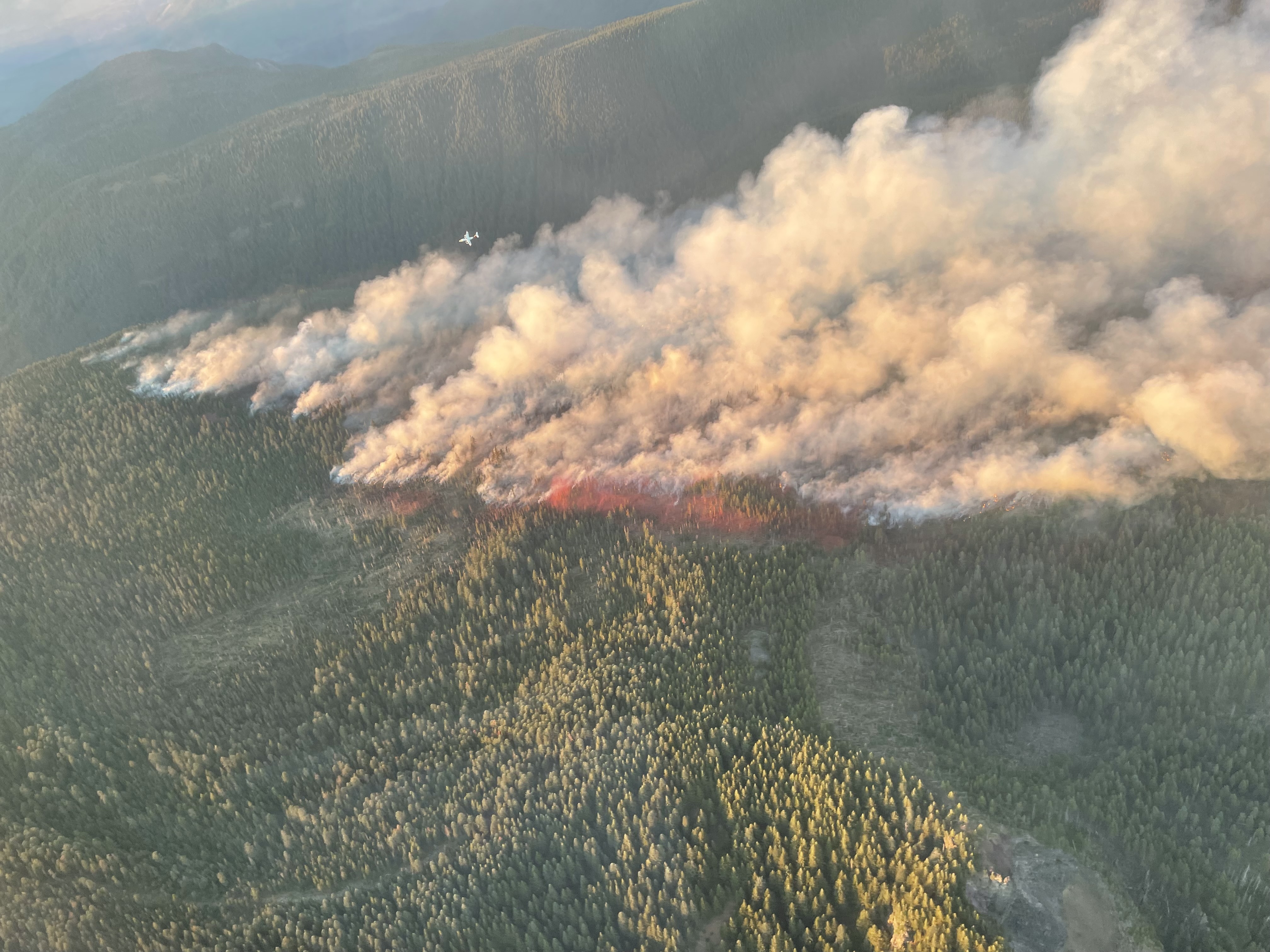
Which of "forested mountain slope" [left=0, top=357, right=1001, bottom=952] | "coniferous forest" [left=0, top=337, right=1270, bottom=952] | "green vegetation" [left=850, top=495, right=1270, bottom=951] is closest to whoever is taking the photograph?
"green vegetation" [left=850, top=495, right=1270, bottom=951]

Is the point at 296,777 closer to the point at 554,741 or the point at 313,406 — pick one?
the point at 554,741

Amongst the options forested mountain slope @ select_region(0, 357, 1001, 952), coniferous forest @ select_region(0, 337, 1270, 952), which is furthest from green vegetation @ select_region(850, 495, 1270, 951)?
forested mountain slope @ select_region(0, 357, 1001, 952)

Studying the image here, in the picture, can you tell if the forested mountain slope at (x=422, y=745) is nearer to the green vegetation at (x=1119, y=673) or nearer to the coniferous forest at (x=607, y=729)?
the coniferous forest at (x=607, y=729)

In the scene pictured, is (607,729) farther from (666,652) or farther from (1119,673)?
(1119,673)

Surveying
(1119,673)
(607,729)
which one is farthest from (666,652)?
(1119,673)

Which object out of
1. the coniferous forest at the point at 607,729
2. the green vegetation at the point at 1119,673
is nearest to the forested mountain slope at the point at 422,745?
the coniferous forest at the point at 607,729

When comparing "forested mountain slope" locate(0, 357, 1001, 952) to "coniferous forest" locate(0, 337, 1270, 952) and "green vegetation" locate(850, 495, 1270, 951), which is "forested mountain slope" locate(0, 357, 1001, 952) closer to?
"coniferous forest" locate(0, 337, 1270, 952)
